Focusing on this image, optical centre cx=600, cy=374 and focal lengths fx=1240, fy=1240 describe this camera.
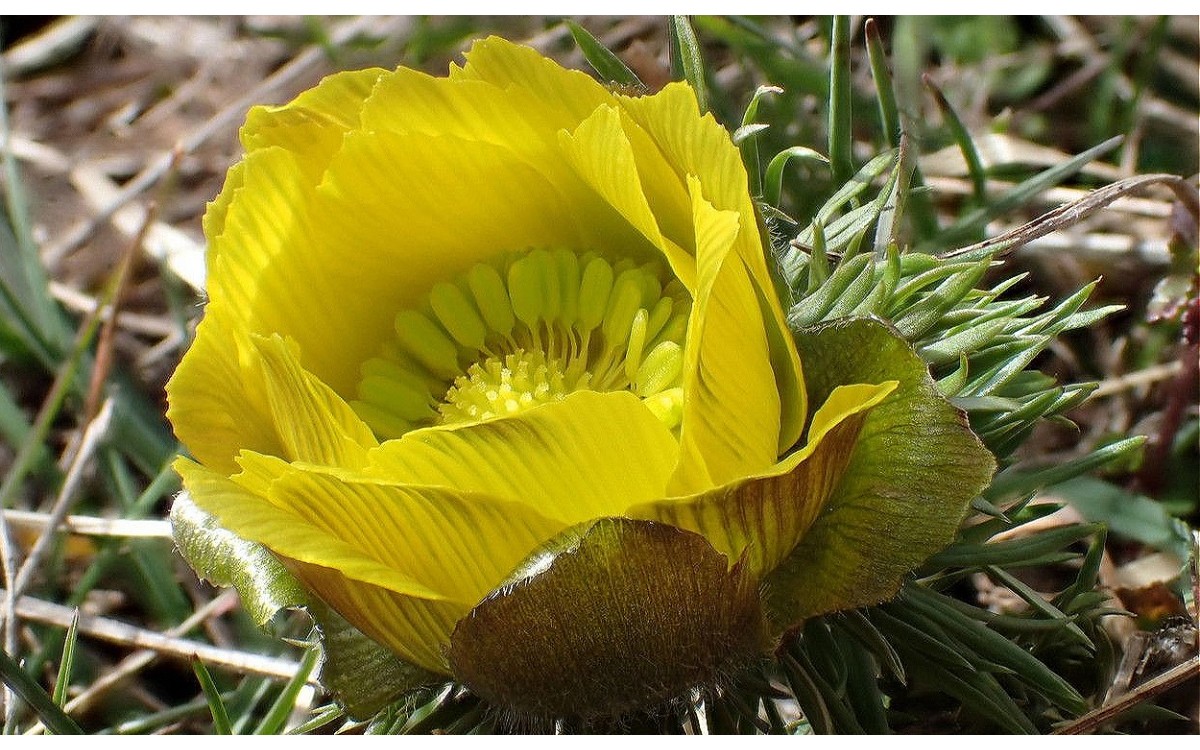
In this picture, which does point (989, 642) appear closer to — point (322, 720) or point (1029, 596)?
point (1029, 596)

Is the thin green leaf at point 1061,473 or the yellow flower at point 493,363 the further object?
the thin green leaf at point 1061,473

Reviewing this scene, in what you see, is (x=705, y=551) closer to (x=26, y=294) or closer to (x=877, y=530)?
(x=877, y=530)

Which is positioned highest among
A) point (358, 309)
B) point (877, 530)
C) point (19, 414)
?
point (358, 309)

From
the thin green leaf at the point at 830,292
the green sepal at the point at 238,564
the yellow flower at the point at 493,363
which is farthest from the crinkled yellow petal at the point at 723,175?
the green sepal at the point at 238,564

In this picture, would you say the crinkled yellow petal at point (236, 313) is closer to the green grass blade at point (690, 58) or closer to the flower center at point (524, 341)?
the flower center at point (524, 341)

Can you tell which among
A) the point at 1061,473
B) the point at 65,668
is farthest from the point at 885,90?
the point at 65,668

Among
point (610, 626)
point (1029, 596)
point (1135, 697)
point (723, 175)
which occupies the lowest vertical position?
point (1135, 697)
